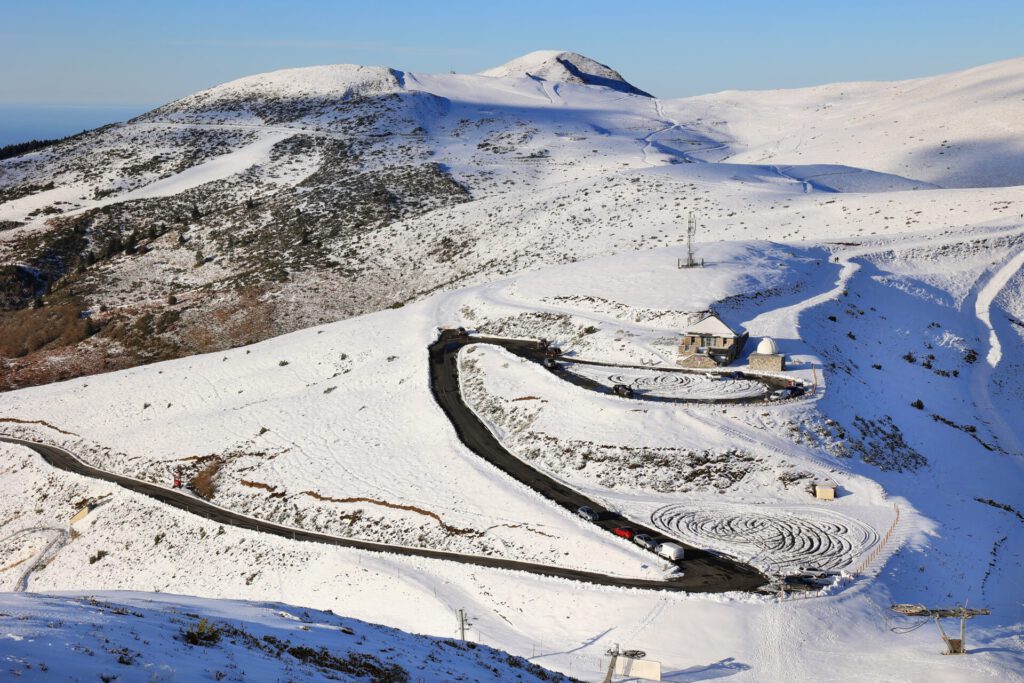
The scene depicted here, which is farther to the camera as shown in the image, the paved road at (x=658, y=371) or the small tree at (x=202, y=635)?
the paved road at (x=658, y=371)

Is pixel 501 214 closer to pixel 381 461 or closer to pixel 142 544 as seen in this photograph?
pixel 381 461

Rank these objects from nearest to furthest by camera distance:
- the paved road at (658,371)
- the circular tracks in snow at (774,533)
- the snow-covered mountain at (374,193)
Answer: the circular tracks in snow at (774,533), the paved road at (658,371), the snow-covered mountain at (374,193)

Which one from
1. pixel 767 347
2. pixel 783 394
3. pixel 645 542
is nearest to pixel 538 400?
pixel 783 394

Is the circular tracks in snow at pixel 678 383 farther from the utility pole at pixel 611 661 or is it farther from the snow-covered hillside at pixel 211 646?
the snow-covered hillside at pixel 211 646

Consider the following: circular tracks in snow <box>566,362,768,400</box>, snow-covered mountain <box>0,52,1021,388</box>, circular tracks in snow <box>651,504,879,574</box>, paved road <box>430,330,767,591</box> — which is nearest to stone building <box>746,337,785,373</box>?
circular tracks in snow <box>566,362,768,400</box>

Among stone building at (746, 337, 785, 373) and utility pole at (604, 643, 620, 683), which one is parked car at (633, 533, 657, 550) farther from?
stone building at (746, 337, 785, 373)

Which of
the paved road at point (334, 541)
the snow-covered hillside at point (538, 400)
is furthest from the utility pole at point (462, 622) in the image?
the paved road at point (334, 541)

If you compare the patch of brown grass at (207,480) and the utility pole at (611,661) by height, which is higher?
the utility pole at (611,661)

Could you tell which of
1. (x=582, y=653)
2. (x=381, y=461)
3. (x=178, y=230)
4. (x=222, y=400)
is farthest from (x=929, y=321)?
(x=178, y=230)
